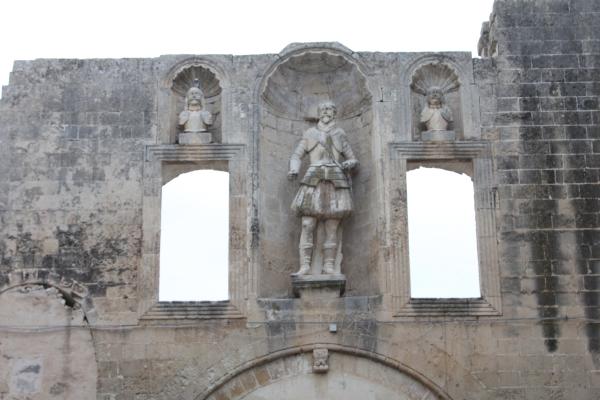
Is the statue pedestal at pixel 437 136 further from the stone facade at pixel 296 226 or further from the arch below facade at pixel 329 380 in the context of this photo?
the arch below facade at pixel 329 380

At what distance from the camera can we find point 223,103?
56.7 feet

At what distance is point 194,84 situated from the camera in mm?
17500

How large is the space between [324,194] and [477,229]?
7.37ft

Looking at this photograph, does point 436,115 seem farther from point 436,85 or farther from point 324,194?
point 324,194

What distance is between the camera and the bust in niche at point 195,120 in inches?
672

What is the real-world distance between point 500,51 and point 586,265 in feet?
11.6

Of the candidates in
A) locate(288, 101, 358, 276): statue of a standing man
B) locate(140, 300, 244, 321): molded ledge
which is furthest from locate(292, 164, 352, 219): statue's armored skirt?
locate(140, 300, 244, 321): molded ledge

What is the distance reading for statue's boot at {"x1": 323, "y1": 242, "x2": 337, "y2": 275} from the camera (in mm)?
16391

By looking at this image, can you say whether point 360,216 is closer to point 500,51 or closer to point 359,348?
point 359,348

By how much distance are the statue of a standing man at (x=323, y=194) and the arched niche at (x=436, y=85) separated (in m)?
1.33

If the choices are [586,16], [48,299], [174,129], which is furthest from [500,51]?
[48,299]

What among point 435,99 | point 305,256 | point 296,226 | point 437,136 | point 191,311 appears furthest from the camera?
point 435,99

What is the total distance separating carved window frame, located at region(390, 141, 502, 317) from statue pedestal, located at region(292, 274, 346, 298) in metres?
0.80

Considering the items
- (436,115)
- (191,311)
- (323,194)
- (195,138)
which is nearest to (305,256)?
(323,194)
